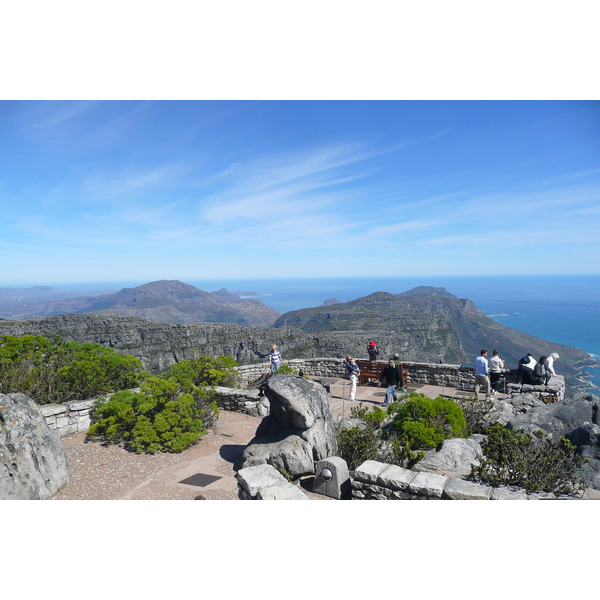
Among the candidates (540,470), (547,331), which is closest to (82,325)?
(540,470)

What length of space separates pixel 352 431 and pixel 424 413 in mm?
1593

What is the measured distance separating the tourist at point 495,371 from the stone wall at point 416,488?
22.9 feet

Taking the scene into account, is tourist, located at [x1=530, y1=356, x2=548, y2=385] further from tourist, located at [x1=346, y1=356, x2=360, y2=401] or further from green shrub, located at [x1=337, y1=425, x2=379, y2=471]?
green shrub, located at [x1=337, y1=425, x2=379, y2=471]

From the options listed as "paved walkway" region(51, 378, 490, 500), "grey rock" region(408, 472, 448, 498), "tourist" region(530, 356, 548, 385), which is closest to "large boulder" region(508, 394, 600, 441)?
"tourist" region(530, 356, 548, 385)

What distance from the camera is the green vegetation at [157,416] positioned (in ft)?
21.6

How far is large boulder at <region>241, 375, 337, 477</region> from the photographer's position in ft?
18.1

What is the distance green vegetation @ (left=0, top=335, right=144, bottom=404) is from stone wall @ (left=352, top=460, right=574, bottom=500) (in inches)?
246

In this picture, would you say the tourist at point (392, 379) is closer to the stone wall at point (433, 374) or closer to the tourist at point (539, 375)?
the stone wall at point (433, 374)

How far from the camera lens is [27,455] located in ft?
15.6

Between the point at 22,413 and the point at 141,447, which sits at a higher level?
the point at 22,413

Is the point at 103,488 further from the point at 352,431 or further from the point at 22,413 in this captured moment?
the point at 352,431

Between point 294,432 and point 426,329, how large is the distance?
2691 inches

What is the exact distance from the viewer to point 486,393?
10.8 m

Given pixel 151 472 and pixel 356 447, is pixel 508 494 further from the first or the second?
pixel 151 472
